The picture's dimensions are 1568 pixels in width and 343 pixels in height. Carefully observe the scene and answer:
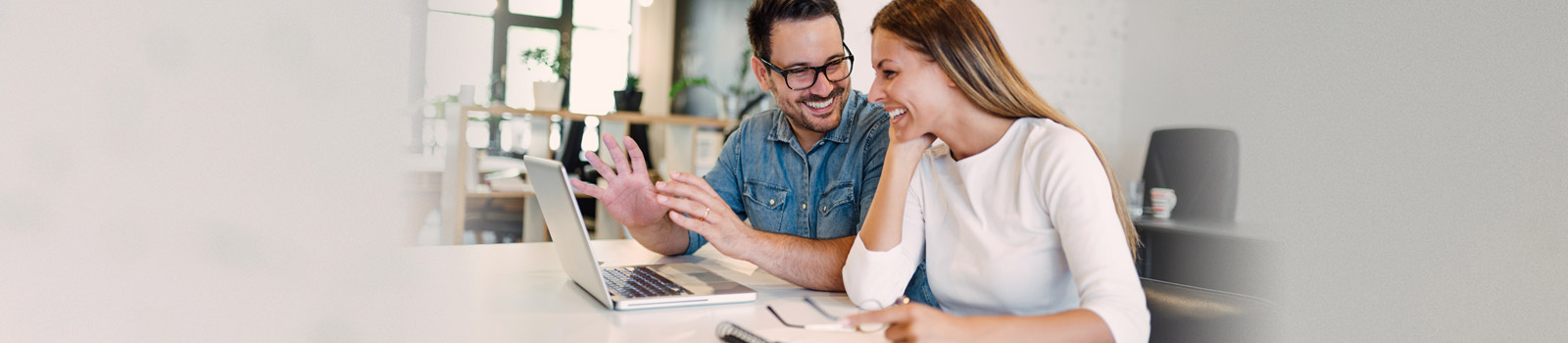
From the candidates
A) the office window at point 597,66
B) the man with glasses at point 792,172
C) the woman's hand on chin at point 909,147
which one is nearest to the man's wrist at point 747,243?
the man with glasses at point 792,172

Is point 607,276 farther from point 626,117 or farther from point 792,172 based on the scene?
point 626,117

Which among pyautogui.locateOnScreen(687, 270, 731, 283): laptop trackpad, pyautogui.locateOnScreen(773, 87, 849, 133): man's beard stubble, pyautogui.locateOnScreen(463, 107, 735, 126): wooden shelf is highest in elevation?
pyautogui.locateOnScreen(773, 87, 849, 133): man's beard stubble

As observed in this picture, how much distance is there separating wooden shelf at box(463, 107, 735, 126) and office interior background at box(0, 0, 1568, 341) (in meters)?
0.14

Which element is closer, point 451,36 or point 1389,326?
point 1389,326

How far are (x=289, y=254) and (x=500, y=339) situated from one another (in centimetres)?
28

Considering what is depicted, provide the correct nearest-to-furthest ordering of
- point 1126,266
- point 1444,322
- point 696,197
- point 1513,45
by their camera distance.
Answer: point 1126,266 → point 696,197 → point 1513,45 → point 1444,322

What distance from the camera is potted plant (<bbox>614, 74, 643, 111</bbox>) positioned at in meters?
4.00

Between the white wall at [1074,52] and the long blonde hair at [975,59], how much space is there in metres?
3.01

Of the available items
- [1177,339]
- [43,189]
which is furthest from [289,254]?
[1177,339]

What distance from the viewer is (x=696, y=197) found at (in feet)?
3.78

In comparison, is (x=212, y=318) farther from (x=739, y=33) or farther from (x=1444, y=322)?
(x=739, y=33)

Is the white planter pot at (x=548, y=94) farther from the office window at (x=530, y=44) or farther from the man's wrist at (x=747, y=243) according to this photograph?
the man's wrist at (x=747, y=243)

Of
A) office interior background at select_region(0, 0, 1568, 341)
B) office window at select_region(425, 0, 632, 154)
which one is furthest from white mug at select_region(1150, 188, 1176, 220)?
office window at select_region(425, 0, 632, 154)

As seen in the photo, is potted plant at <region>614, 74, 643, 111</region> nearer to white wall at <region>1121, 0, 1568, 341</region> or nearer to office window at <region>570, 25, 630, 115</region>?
office window at <region>570, 25, 630, 115</region>
